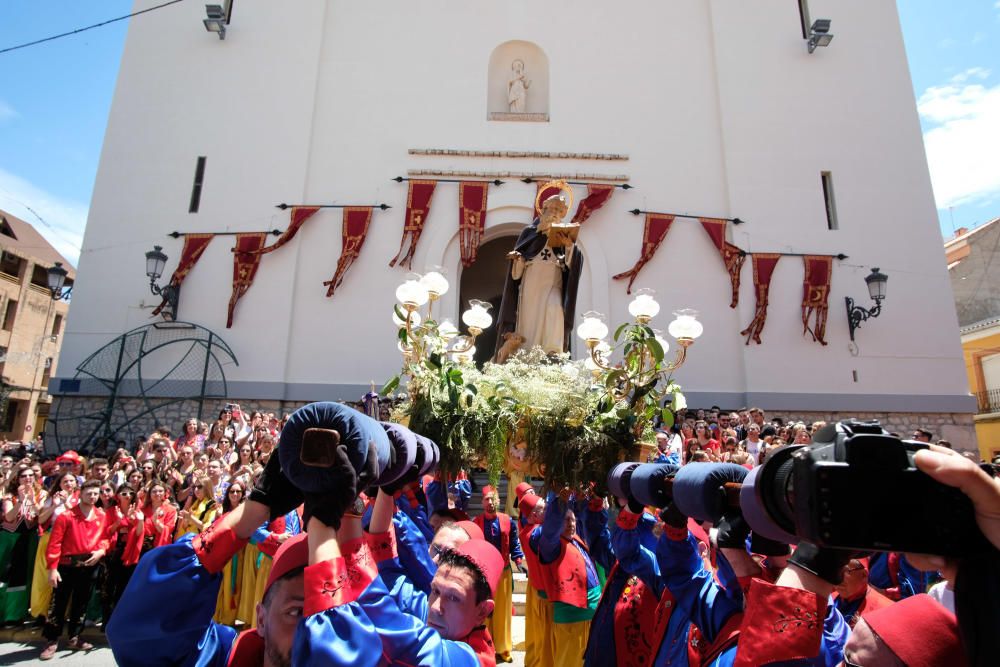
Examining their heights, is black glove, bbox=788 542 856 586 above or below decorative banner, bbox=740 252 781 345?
below

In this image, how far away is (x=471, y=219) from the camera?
12.7 m

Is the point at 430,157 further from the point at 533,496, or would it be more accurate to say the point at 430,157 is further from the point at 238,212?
the point at 533,496

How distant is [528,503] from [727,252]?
972 centimetres

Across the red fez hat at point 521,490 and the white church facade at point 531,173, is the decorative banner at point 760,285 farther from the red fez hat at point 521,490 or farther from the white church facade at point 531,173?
the red fez hat at point 521,490

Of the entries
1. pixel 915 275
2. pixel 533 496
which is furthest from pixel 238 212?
pixel 915 275

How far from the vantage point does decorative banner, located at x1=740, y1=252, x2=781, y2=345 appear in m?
12.1

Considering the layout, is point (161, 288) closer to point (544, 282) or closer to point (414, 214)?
point (414, 214)

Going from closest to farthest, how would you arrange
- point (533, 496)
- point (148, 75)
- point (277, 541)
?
point (533, 496) < point (277, 541) < point (148, 75)

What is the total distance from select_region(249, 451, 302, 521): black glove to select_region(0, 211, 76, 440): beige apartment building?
3209 cm

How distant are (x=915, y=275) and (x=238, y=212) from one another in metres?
14.3

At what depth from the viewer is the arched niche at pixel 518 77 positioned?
13.8 metres

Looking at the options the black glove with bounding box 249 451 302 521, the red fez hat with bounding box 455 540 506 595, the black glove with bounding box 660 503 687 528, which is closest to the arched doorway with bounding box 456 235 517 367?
the red fez hat with bounding box 455 540 506 595

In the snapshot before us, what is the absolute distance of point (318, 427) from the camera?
4.40 feet

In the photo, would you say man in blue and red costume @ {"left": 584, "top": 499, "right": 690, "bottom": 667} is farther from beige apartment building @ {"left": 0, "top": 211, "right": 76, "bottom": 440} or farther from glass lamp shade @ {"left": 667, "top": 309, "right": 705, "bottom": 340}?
beige apartment building @ {"left": 0, "top": 211, "right": 76, "bottom": 440}
